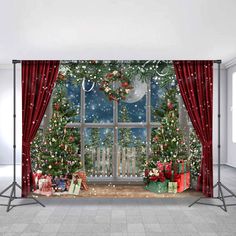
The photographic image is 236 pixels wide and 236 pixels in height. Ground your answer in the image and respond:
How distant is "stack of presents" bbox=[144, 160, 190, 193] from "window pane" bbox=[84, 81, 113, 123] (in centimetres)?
155

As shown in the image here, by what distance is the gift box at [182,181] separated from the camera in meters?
5.94

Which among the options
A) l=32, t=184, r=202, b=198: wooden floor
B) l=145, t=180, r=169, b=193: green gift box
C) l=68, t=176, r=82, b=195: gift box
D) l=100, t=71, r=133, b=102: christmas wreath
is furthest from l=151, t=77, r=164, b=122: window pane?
l=68, t=176, r=82, b=195: gift box

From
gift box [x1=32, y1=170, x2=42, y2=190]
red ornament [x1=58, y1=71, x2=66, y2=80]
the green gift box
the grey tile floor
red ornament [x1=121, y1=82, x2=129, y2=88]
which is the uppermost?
red ornament [x1=58, y1=71, x2=66, y2=80]

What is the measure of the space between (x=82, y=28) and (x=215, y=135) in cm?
602

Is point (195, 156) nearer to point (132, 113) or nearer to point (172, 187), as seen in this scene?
point (172, 187)

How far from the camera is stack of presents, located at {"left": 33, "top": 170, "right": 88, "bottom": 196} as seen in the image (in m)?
5.71

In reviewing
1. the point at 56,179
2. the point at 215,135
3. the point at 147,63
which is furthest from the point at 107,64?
the point at 215,135

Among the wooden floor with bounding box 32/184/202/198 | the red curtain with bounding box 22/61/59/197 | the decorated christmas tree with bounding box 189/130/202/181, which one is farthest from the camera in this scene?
the decorated christmas tree with bounding box 189/130/202/181

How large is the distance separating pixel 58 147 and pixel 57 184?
2.21ft

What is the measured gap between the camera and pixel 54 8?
3572mm

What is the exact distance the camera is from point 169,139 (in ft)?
20.0

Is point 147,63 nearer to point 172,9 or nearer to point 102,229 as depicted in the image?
point 172,9

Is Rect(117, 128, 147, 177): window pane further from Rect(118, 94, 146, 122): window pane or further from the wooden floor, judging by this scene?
the wooden floor

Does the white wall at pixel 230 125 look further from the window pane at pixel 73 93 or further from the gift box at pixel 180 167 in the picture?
the window pane at pixel 73 93
